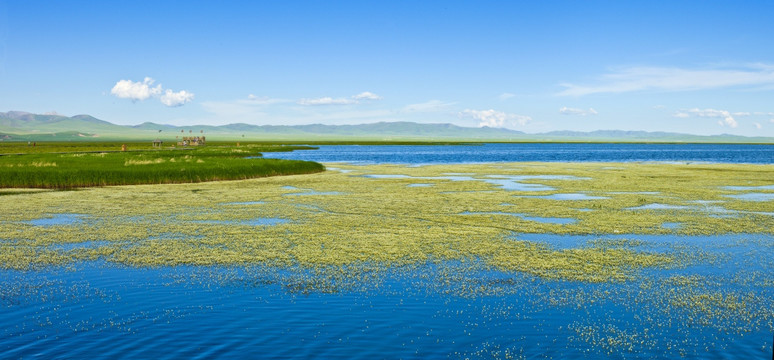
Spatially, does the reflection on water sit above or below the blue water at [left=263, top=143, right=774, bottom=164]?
above

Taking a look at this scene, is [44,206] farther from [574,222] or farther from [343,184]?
[574,222]

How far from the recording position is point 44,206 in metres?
24.1

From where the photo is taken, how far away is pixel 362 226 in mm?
18812

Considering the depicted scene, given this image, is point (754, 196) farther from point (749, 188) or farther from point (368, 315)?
point (368, 315)

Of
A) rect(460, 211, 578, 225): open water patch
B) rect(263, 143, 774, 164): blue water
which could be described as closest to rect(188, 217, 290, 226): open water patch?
rect(460, 211, 578, 225): open water patch

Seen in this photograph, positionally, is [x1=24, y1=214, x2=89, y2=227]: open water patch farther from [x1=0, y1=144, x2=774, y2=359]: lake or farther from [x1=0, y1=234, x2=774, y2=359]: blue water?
[x1=0, y1=234, x2=774, y2=359]: blue water

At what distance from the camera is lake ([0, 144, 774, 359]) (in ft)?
27.5

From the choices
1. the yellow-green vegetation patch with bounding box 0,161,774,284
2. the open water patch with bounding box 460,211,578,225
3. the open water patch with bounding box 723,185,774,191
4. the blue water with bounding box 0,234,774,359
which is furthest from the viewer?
the open water patch with bounding box 723,185,774,191

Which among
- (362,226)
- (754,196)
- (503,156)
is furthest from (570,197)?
(503,156)

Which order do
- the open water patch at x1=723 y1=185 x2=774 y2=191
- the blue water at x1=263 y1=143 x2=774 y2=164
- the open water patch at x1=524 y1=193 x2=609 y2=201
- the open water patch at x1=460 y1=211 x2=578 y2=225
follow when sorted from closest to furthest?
the open water patch at x1=460 y1=211 x2=578 y2=225
the open water patch at x1=524 y1=193 x2=609 y2=201
the open water patch at x1=723 y1=185 x2=774 y2=191
the blue water at x1=263 y1=143 x2=774 y2=164

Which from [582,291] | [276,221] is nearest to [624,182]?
[276,221]

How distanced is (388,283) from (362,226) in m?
7.21

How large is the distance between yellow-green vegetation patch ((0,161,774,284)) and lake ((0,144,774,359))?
11 centimetres

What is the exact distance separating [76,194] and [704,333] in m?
28.9
